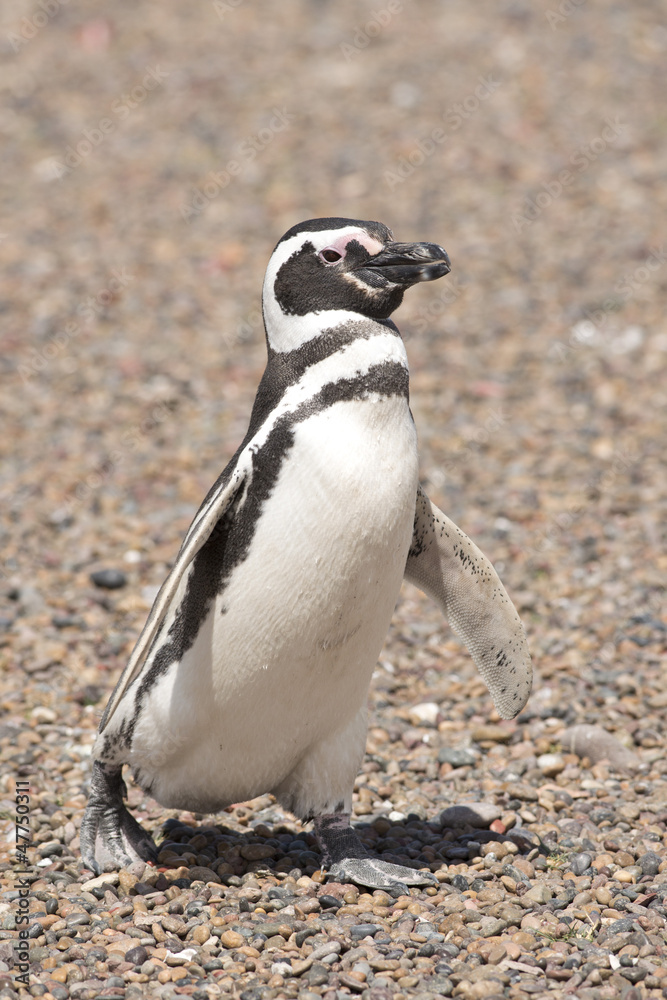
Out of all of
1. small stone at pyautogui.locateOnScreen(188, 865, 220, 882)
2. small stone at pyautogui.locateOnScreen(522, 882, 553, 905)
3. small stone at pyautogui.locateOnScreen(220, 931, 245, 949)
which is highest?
small stone at pyautogui.locateOnScreen(220, 931, 245, 949)

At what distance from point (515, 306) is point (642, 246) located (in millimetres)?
1321

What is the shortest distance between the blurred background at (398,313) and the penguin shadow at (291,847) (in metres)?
1.09

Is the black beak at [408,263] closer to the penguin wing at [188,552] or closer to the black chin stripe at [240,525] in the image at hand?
the black chin stripe at [240,525]

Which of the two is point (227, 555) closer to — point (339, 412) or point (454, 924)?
point (339, 412)

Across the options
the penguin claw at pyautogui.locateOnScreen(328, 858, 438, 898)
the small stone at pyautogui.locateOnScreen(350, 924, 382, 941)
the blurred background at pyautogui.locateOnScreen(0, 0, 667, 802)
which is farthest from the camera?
the blurred background at pyautogui.locateOnScreen(0, 0, 667, 802)

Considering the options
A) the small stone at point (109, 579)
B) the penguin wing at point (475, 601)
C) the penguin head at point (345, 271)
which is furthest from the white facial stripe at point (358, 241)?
the small stone at point (109, 579)

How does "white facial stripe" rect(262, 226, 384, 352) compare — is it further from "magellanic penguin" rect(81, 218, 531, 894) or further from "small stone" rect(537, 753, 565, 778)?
"small stone" rect(537, 753, 565, 778)

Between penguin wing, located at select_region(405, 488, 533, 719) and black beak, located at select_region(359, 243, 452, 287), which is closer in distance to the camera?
black beak, located at select_region(359, 243, 452, 287)

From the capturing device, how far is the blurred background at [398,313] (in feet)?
20.0

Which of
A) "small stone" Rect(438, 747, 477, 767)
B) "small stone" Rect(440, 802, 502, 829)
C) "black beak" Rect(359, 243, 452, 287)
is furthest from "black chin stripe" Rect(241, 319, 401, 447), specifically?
"small stone" Rect(438, 747, 477, 767)

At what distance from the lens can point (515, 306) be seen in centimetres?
906

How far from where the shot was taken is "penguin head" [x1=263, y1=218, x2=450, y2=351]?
3445 mm

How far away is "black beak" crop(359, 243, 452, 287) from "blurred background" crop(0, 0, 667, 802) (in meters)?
2.29

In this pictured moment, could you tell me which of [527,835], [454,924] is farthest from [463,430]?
[454,924]
